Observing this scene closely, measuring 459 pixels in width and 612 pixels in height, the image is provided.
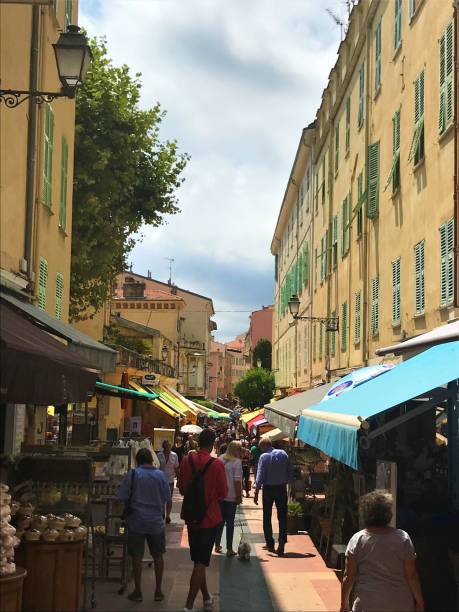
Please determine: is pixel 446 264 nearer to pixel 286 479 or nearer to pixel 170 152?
pixel 286 479

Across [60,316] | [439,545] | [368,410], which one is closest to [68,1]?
[60,316]

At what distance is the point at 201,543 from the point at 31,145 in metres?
6.15

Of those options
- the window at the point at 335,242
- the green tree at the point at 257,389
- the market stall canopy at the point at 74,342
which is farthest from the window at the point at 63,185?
the green tree at the point at 257,389

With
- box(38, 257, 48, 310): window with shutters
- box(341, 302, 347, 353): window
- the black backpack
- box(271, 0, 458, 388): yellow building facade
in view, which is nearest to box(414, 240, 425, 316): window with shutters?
box(271, 0, 458, 388): yellow building facade

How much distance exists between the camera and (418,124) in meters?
14.7

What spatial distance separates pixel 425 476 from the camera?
9.72 meters

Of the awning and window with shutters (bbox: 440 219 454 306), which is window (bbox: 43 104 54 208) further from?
window with shutters (bbox: 440 219 454 306)

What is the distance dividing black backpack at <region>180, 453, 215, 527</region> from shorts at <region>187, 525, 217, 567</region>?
0.09 meters

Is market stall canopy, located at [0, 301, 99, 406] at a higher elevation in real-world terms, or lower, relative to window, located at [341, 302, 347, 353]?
lower

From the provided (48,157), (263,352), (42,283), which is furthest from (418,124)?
(263,352)

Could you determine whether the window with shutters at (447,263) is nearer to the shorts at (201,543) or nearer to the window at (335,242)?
the shorts at (201,543)

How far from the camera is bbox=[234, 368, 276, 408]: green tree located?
190ft

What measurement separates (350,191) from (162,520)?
1525cm

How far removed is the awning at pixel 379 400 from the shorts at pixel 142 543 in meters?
2.03
